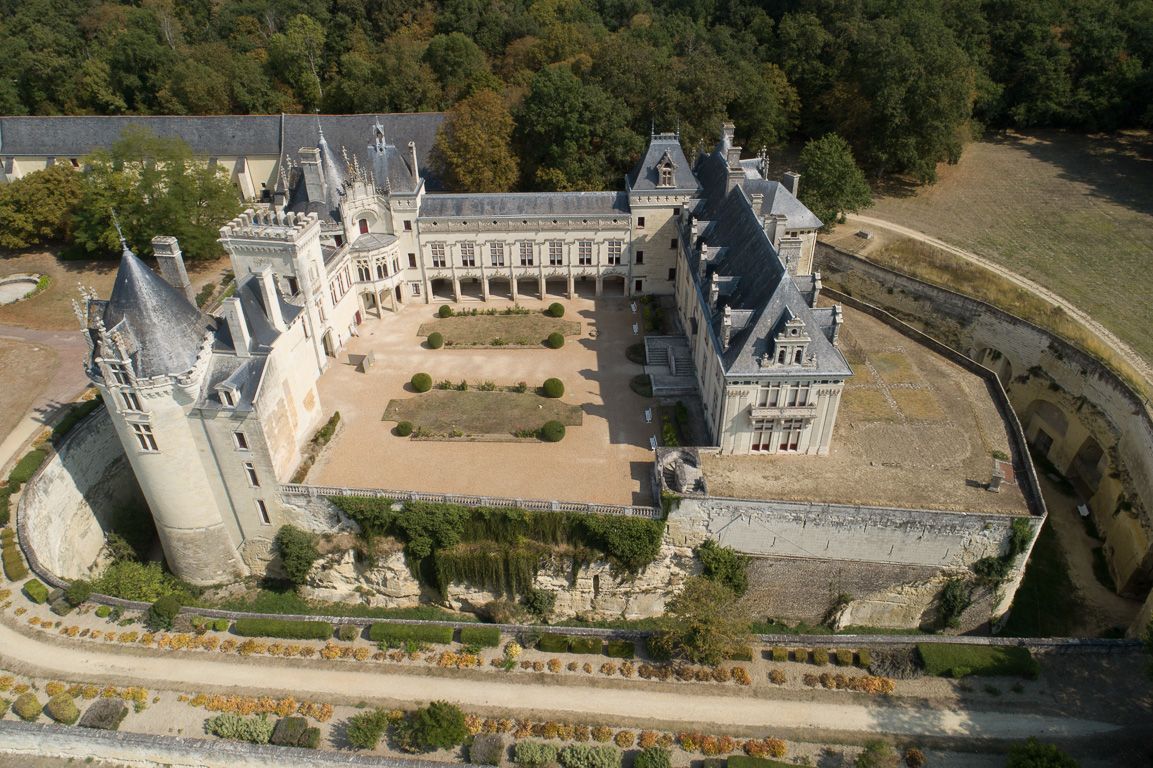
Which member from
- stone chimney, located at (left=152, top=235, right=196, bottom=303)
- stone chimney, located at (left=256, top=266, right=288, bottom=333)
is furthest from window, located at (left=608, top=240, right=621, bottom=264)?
stone chimney, located at (left=152, top=235, right=196, bottom=303)

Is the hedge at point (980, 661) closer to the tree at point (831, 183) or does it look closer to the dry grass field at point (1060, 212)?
the dry grass field at point (1060, 212)

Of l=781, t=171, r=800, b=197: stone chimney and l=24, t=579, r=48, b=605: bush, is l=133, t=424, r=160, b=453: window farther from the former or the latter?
l=781, t=171, r=800, b=197: stone chimney

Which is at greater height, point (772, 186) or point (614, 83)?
point (614, 83)

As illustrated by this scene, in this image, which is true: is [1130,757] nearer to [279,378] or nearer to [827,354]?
[827,354]

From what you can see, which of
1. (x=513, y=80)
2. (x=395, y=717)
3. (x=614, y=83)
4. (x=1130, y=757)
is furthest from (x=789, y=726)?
(x=513, y=80)

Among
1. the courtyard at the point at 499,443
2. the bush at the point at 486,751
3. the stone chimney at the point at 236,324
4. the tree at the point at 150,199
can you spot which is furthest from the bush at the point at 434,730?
the tree at the point at 150,199

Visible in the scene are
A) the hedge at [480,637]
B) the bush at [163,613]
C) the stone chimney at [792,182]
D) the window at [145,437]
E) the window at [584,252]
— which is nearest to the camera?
the hedge at [480,637]
